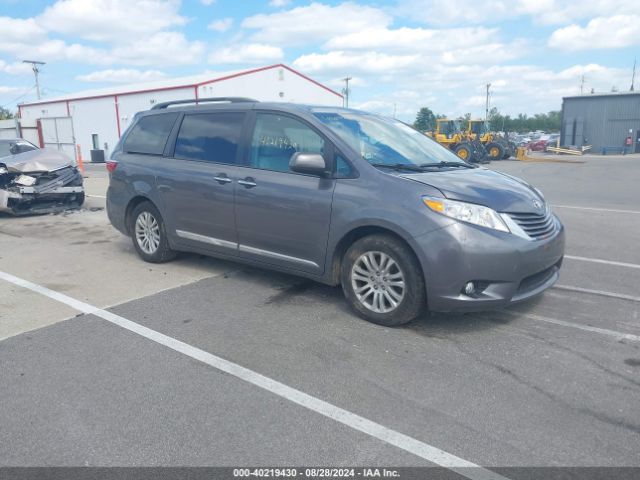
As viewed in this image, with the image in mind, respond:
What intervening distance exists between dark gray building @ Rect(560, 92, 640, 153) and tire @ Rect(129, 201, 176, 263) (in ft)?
136

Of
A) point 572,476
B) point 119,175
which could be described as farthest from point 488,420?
point 119,175

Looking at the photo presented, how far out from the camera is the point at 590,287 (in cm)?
535

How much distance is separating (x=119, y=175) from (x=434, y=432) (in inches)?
201

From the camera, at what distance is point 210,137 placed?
556 cm

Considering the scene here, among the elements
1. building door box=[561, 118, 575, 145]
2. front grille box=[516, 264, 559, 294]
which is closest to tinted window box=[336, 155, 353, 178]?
front grille box=[516, 264, 559, 294]

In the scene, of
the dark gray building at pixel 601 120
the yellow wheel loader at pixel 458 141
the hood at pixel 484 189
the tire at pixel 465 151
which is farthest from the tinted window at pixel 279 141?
the dark gray building at pixel 601 120

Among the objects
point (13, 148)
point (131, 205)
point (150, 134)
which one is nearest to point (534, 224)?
point (150, 134)

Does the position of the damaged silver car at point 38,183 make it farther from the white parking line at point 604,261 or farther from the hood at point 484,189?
the white parking line at point 604,261

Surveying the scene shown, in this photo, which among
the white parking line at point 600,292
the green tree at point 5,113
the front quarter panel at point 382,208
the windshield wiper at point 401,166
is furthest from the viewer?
the green tree at point 5,113

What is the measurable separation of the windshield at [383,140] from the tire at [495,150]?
82.0 ft

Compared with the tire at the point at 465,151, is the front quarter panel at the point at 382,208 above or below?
above

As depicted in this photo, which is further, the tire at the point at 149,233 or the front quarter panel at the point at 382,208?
the tire at the point at 149,233

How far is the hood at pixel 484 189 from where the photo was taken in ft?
13.4

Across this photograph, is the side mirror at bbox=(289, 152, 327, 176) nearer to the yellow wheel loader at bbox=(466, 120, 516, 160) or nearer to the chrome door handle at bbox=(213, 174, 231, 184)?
the chrome door handle at bbox=(213, 174, 231, 184)
